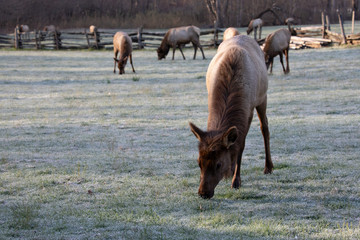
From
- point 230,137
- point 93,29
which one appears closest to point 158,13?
point 93,29

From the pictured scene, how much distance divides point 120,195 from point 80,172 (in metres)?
1.19

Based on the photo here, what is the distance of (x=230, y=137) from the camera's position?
4.38m

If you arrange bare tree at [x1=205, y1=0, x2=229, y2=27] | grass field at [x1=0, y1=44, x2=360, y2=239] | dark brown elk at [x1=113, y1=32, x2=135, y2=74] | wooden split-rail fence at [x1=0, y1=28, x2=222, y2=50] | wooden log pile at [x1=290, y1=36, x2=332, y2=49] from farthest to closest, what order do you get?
bare tree at [x1=205, y1=0, x2=229, y2=27]
wooden split-rail fence at [x1=0, y1=28, x2=222, y2=50]
wooden log pile at [x1=290, y1=36, x2=332, y2=49]
dark brown elk at [x1=113, y1=32, x2=135, y2=74]
grass field at [x1=0, y1=44, x2=360, y2=239]

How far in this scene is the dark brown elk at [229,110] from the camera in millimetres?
4418

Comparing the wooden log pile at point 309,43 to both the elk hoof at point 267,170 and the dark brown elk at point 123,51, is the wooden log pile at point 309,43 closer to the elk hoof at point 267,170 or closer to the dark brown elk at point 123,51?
the dark brown elk at point 123,51

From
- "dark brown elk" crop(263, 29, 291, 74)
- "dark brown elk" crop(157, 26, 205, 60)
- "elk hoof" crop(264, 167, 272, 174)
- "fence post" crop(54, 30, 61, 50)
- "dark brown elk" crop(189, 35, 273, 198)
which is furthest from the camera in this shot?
"fence post" crop(54, 30, 61, 50)

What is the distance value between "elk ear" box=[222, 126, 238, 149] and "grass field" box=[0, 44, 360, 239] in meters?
0.69

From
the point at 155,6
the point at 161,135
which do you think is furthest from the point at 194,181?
the point at 155,6

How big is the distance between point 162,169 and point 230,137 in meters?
2.03

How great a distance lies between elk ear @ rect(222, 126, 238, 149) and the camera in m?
4.28

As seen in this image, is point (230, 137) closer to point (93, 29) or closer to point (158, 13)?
point (93, 29)

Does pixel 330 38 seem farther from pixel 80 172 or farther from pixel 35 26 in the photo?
pixel 35 26

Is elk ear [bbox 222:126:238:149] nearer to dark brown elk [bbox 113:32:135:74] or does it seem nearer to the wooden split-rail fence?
dark brown elk [bbox 113:32:135:74]

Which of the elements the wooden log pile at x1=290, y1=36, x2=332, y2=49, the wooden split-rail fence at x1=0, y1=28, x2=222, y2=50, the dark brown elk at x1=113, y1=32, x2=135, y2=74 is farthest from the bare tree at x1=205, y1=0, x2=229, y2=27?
the dark brown elk at x1=113, y1=32, x2=135, y2=74
